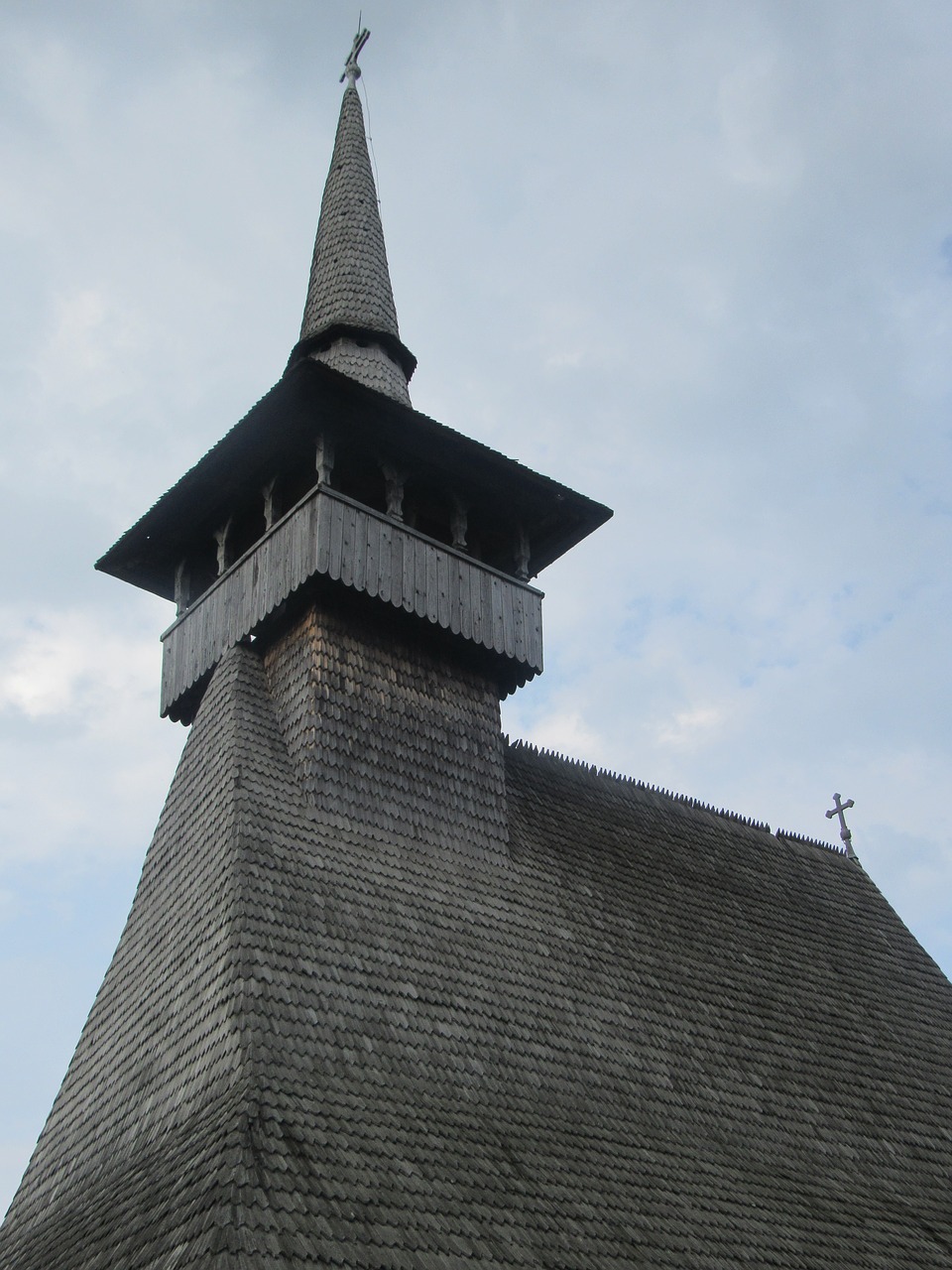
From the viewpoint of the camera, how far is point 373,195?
68.5ft

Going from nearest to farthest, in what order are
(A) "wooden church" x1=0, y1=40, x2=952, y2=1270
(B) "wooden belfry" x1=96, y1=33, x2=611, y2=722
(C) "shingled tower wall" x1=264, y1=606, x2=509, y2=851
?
(A) "wooden church" x1=0, y1=40, x2=952, y2=1270 < (C) "shingled tower wall" x1=264, y1=606, x2=509, y2=851 < (B) "wooden belfry" x1=96, y1=33, x2=611, y2=722

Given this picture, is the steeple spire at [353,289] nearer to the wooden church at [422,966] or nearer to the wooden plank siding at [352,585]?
the wooden church at [422,966]

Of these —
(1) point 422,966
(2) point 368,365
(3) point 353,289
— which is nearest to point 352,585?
(1) point 422,966

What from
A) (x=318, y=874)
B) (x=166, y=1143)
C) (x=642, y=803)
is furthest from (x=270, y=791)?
(x=642, y=803)

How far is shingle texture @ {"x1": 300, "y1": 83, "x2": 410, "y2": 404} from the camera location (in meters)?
18.1

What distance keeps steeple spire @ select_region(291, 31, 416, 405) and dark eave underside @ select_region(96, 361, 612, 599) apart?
2.43m

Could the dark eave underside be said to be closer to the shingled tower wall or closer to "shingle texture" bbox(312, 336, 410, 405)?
the shingled tower wall

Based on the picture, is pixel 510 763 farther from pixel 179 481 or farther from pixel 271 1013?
pixel 271 1013

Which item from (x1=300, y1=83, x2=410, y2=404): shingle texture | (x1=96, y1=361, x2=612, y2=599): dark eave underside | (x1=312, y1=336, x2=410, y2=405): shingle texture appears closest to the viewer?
(x1=96, y1=361, x2=612, y2=599): dark eave underside

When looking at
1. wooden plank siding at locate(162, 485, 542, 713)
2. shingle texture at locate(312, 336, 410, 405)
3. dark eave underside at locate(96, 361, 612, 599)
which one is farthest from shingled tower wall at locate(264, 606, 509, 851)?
shingle texture at locate(312, 336, 410, 405)

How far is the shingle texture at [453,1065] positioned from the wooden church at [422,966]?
39 millimetres

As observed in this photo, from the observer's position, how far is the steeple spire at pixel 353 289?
59.3 feet

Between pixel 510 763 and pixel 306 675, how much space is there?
379 centimetres

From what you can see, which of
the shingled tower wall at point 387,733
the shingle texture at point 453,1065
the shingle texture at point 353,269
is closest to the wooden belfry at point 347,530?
the shingle texture at point 353,269
